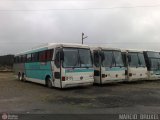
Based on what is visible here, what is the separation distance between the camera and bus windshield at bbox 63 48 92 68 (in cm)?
1622

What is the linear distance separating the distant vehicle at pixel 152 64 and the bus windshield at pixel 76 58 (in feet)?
25.4

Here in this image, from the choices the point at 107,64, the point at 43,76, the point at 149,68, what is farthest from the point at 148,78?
the point at 43,76

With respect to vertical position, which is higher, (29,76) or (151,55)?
(151,55)

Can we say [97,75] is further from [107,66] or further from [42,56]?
[42,56]

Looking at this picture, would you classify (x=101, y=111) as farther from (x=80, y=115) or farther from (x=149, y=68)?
(x=149, y=68)

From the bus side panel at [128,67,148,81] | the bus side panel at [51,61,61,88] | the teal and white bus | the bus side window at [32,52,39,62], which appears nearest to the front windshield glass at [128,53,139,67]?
the bus side panel at [128,67,148,81]

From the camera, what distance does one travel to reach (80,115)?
8953 millimetres

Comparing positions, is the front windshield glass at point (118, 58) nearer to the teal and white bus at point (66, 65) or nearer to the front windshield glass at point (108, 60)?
the front windshield glass at point (108, 60)

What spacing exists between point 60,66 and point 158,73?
1122 cm

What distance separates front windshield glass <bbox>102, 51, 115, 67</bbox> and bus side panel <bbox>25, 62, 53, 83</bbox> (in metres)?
4.01

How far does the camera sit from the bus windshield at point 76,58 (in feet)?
53.2

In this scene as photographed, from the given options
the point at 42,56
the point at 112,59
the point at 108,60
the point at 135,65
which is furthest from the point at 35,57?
the point at 135,65

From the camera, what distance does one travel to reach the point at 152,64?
75.8 feet

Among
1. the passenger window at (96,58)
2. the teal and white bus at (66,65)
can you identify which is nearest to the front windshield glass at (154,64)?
the passenger window at (96,58)
